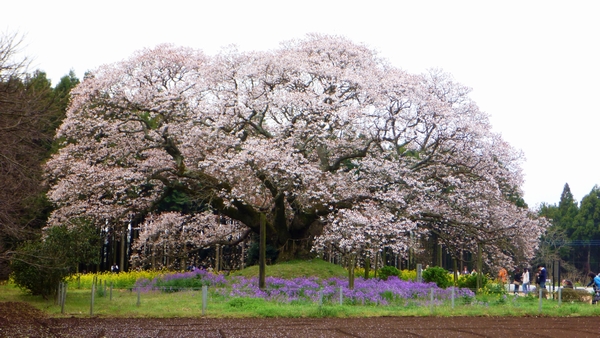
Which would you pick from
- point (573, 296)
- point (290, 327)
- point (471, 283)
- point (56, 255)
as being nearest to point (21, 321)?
point (56, 255)

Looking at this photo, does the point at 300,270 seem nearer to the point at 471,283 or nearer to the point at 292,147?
the point at 292,147

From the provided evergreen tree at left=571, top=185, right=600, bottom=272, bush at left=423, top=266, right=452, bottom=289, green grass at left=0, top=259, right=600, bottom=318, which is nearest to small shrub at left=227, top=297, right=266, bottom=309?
green grass at left=0, top=259, right=600, bottom=318

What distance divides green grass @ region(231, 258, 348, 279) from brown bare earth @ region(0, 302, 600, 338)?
350 inches

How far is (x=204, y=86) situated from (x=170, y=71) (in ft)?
7.11

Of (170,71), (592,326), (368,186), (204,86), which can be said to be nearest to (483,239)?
(368,186)

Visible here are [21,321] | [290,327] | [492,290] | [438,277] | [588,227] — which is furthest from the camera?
[588,227]

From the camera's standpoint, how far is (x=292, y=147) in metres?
27.7

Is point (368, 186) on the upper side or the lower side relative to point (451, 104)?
lower

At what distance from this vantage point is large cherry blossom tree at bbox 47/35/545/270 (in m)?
27.2

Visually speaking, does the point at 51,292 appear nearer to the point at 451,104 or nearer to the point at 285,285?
the point at 285,285

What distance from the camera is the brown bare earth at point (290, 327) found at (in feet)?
48.3

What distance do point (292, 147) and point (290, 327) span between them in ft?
41.3

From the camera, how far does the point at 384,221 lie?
24328 mm

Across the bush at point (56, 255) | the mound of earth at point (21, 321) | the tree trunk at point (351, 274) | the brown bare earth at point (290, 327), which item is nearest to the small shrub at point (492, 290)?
the brown bare earth at point (290, 327)
